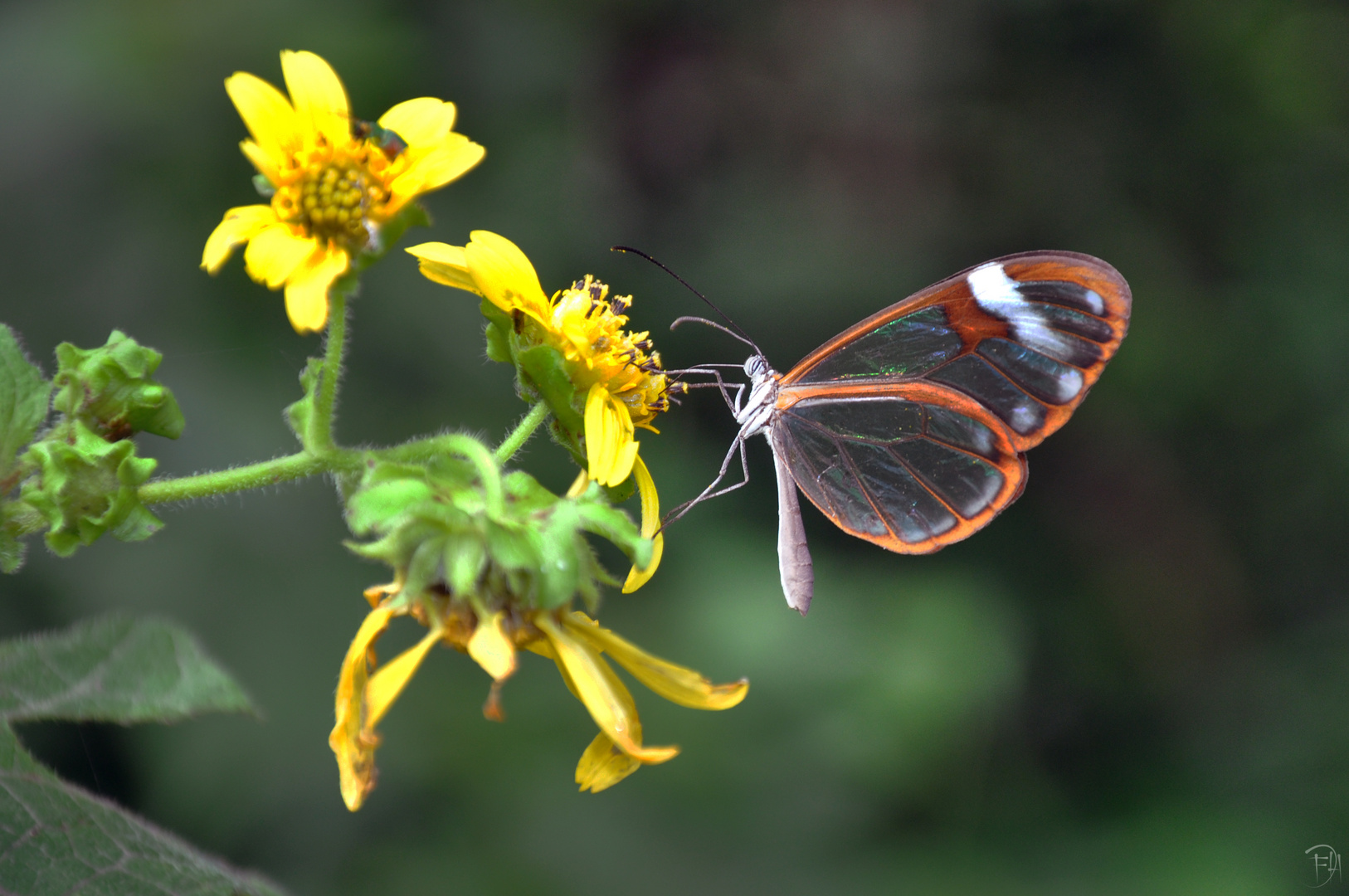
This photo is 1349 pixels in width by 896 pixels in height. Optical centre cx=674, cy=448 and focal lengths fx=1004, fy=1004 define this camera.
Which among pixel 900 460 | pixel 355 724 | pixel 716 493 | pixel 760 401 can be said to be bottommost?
pixel 716 493

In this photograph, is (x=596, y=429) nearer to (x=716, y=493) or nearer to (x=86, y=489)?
(x=86, y=489)

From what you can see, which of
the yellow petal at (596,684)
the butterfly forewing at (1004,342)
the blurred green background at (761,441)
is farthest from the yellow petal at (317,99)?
the blurred green background at (761,441)

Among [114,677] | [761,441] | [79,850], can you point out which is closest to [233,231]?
[114,677]

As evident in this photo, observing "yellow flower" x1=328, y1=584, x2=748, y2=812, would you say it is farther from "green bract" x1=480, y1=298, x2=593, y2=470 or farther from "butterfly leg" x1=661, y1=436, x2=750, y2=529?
"butterfly leg" x1=661, y1=436, x2=750, y2=529

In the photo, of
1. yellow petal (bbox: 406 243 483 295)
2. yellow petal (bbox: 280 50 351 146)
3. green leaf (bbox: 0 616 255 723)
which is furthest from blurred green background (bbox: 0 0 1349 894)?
yellow petal (bbox: 280 50 351 146)

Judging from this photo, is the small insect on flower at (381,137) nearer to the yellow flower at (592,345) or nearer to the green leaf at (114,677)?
the yellow flower at (592,345)
